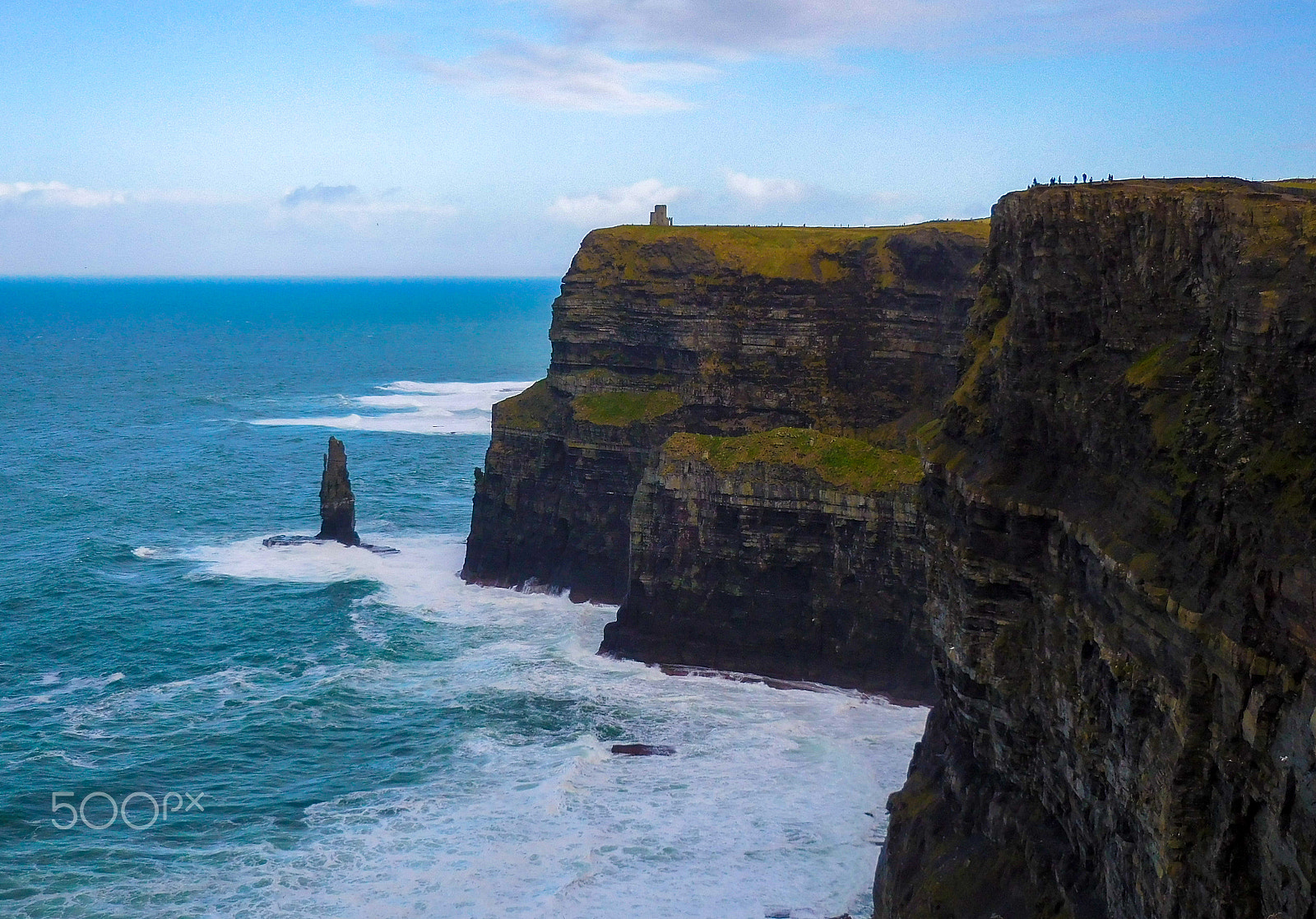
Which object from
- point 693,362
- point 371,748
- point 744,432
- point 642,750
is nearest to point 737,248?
point 693,362

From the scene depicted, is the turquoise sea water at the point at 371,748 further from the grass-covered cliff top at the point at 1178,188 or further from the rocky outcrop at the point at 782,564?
the grass-covered cliff top at the point at 1178,188

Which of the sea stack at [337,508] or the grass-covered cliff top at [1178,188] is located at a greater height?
the grass-covered cliff top at [1178,188]

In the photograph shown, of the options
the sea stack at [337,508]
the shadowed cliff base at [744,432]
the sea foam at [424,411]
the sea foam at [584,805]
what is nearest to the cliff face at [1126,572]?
the sea foam at [584,805]

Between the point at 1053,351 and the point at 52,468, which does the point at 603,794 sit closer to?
the point at 1053,351

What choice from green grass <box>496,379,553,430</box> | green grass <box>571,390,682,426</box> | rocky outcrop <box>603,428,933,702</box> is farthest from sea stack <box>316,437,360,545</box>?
rocky outcrop <box>603,428,933,702</box>

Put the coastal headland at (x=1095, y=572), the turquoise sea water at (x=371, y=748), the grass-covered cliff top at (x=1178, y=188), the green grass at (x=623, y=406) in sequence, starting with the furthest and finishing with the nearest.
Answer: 1. the green grass at (x=623, y=406)
2. the turquoise sea water at (x=371, y=748)
3. the grass-covered cliff top at (x=1178, y=188)
4. the coastal headland at (x=1095, y=572)

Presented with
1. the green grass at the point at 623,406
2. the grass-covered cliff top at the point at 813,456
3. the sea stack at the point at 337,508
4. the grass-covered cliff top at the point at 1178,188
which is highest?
the grass-covered cliff top at the point at 1178,188
